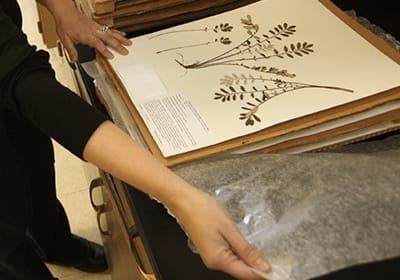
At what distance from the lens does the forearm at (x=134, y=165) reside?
0.48m

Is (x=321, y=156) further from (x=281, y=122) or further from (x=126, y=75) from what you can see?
(x=126, y=75)

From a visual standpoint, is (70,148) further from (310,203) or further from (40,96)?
(310,203)

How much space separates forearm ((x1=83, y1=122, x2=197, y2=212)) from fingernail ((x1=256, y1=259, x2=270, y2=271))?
9 centimetres

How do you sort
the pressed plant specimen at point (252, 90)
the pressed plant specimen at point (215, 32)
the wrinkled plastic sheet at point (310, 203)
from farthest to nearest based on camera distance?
the pressed plant specimen at point (215, 32), the pressed plant specimen at point (252, 90), the wrinkled plastic sheet at point (310, 203)

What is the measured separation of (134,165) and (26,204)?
41cm

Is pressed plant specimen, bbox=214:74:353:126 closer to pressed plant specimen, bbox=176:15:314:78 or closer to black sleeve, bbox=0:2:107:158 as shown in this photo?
pressed plant specimen, bbox=176:15:314:78

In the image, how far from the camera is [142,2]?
2.57ft

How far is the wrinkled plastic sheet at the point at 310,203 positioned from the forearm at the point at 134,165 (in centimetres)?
5

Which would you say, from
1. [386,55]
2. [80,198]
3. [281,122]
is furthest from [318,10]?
[80,198]

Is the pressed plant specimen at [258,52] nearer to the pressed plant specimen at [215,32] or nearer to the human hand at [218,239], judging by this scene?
the pressed plant specimen at [215,32]

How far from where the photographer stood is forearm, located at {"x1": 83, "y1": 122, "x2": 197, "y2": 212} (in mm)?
478

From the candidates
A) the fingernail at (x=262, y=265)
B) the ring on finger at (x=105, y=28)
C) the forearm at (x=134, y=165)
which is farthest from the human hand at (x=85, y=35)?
the fingernail at (x=262, y=265)

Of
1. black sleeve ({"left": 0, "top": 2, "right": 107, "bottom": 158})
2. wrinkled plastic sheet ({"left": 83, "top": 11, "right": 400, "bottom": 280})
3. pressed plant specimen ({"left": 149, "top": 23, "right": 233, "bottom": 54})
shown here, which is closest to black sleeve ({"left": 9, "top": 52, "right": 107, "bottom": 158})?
black sleeve ({"left": 0, "top": 2, "right": 107, "bottom": 158})

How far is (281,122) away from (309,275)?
0.20 meters
